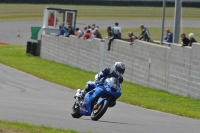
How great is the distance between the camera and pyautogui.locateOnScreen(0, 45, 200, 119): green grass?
1950 centimetres

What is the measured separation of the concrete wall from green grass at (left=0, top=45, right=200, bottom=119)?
414mm

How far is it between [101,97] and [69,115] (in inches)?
61.2

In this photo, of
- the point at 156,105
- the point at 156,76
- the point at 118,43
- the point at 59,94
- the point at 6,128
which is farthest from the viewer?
the point at 118,43

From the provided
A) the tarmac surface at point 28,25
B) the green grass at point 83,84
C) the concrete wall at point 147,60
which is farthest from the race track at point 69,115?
the tarmac surface at point 28,25

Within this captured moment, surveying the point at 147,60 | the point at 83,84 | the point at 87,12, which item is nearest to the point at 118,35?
the point at 147,60

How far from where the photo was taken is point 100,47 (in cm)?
3156

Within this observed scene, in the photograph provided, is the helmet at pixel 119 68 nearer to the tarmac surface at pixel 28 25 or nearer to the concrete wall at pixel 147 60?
the concrete wall at pixel 147 60

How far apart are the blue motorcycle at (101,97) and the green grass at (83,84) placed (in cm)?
377

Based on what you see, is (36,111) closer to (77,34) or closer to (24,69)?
(24,69)

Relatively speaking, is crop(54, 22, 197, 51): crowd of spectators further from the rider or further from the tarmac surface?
the tarmac surface

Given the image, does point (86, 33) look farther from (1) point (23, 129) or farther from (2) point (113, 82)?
(1) point (23, 129)

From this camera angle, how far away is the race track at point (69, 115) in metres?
12.9

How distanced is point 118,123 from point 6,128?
11.6 feet

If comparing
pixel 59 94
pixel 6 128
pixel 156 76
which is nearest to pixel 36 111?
pixel 6 128
